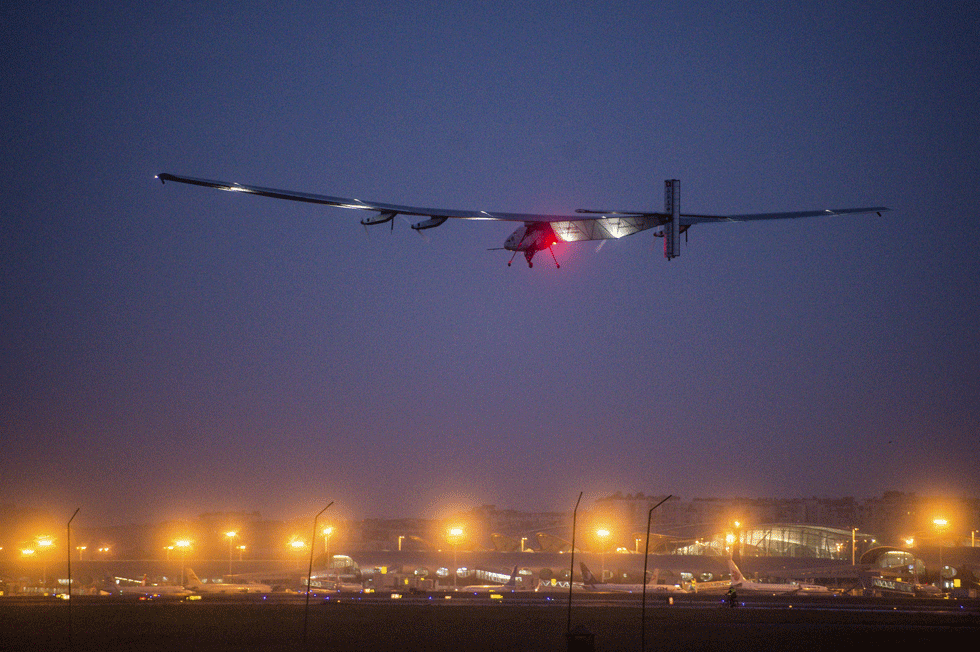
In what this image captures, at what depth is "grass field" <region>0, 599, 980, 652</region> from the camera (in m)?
36.5

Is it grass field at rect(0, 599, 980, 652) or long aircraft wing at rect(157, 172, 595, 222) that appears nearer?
long aircraft wing at rect(157, 172, 595, 222)

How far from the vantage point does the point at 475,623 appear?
146 ft

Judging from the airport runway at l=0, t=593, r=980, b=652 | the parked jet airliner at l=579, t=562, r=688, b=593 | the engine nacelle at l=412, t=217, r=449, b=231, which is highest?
the engine nacelle at l=412, t=217, r=449, b=231

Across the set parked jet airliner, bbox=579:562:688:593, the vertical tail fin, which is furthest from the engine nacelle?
parked jet airliner, bbox=579:562:688:593

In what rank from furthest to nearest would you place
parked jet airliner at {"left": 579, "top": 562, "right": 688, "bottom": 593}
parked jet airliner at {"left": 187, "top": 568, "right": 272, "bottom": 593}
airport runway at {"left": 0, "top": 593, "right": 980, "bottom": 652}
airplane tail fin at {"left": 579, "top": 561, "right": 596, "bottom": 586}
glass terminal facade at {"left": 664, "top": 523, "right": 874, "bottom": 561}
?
glass terminal facade at {"left": 664, "top": 523, "right": 874, "bottom": 561} → airplane tail fin at {"left": 579, "top": 561, "right": 596, "bottom": 586} → parked jet airliner at {"left": 187, "top": 568, "right": 272, "bottom": 593} → parked jet airliner at {"left": 579, "top": 562, "right": 688, "bottom": 593} → airport runway at {"left": 0, "top": 593, "right": 980, "bottom": 652}

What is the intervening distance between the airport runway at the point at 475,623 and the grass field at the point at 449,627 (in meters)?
0.06

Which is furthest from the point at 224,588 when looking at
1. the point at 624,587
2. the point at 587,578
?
the point at 624,587

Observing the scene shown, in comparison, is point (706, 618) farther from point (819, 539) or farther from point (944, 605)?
point (819, 539)

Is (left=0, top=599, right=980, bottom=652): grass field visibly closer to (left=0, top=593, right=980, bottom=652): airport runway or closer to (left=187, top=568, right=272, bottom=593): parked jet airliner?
(left=0, top=593, right=980, bottom=652): airport runway

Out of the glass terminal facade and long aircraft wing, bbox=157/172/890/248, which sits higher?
long aircraft wing, bbox=157/172/890/248

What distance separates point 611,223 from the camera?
1136 inches

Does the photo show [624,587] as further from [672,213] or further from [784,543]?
[784,543]

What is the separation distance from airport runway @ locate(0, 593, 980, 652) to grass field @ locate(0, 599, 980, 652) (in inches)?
2.5

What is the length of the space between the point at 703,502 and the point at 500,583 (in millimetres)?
117894
